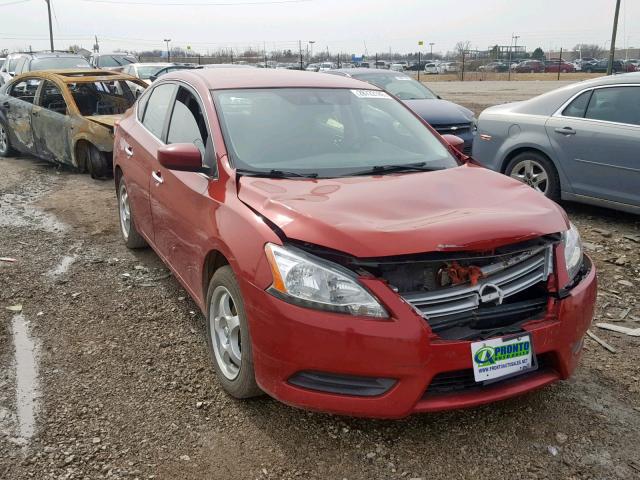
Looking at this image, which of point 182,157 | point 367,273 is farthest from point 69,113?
point 367,273

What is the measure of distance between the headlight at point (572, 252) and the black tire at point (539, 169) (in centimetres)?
351

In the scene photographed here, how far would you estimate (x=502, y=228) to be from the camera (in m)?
2.67

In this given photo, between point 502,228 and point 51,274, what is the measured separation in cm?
379

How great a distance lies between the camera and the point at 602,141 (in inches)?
236

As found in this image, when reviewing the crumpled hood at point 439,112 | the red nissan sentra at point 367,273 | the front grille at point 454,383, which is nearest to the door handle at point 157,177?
the red nissan sentra at point 367,273

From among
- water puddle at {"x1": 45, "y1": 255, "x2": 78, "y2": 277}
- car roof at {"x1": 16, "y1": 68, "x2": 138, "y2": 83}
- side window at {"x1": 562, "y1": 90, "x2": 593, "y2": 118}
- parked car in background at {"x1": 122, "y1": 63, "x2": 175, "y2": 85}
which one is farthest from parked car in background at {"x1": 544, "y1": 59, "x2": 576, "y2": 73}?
water puddle at {"x1": 45, "y1": 255, "x2": 78, "y2": 277}

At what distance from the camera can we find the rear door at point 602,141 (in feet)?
19.0

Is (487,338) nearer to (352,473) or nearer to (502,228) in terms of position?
(502,228)

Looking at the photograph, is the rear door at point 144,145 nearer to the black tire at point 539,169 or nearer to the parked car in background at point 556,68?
the black tire at point 539,169

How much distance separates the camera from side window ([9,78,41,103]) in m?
9.63

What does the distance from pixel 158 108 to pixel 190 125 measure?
901 millimetres

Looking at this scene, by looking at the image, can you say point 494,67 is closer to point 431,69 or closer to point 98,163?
point 431,69

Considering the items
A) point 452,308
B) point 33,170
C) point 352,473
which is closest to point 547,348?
point 452,308

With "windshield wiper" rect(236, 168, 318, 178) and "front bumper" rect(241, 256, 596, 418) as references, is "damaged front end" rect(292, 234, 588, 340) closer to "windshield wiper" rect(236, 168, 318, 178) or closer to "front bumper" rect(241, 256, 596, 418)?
"front bumper" rect(241, 256, 596, 418)
